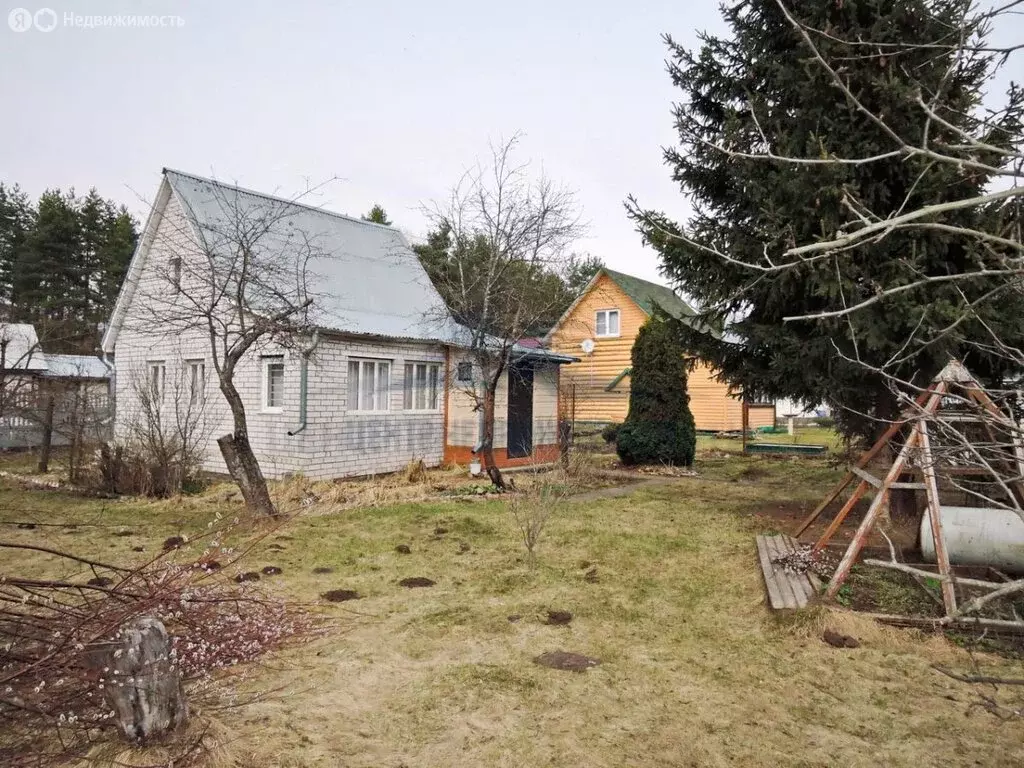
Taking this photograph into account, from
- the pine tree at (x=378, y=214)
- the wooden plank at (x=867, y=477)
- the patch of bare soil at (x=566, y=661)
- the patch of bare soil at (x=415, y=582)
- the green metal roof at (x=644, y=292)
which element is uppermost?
the pine tree at (x=378, y=214)

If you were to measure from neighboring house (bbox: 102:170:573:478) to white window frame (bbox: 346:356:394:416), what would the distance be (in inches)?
0.9

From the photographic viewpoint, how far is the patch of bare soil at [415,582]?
647 cm

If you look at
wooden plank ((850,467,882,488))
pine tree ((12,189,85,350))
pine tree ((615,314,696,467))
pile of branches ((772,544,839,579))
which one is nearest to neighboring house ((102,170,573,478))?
pine tree ((615,314,696,467))

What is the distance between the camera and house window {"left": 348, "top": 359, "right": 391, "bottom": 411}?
43.6ft

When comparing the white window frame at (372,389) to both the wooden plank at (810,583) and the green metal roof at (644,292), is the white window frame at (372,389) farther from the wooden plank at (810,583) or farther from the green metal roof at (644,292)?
the green metal roof at (644,292)

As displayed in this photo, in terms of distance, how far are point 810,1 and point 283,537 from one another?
963 cm

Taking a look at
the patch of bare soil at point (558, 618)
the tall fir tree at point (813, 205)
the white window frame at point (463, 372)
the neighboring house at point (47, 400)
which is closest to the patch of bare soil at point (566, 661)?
the patch of bare soil at point (558, 618)

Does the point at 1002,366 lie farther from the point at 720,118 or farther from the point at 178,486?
the point at 178,486

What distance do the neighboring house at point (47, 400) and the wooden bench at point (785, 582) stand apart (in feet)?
35.1

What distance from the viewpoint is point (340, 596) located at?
239 inches

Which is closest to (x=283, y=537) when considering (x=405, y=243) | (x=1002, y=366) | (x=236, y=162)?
(x=236, y=162)

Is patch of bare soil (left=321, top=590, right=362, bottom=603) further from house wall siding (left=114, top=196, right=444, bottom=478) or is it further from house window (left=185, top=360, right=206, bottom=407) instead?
house window (left=185, top=360, right=206, bottom=407)

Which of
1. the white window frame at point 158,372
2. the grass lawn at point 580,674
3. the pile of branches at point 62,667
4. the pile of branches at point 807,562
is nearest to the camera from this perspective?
the pile of branches at point 62,667

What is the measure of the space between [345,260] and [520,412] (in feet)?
18.8
